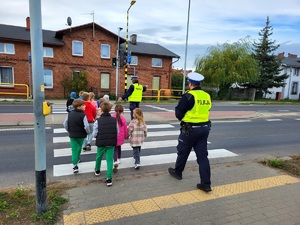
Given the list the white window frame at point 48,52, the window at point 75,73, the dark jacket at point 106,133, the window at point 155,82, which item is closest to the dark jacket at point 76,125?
the dark jacket at point 106,133

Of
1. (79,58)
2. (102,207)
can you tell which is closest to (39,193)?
(102,207)

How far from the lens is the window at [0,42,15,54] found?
23.4 m

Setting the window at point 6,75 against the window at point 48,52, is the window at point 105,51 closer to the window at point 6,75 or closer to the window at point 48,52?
the window at point 48,52

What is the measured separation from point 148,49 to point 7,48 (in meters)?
15.6

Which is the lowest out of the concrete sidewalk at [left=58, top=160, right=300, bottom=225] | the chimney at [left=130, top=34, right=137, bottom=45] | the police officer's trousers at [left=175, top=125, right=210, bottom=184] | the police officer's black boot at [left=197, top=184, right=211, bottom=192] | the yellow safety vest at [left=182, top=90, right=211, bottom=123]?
the concrete sidewalk at [left=58, top=160, right=300, bottom=225]

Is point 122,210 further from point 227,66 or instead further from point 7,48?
point 227,66

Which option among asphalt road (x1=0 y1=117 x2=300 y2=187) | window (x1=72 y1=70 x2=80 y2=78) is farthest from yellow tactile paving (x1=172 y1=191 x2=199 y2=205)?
window (x1=72 y1=70 x2=80 y2=78)

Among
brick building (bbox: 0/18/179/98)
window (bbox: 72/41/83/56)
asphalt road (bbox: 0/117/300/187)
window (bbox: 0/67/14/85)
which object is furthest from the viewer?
window (bbox: 72/41/83/56)

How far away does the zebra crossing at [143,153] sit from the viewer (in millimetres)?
5419

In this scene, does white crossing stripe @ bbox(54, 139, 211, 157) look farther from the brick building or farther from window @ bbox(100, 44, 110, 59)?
window @ bbox(100, 44, 110, 59)

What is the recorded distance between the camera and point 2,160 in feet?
19.0

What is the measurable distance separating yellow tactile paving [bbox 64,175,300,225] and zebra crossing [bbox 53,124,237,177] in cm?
181

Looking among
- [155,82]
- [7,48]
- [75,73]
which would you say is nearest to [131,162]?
[75,73]

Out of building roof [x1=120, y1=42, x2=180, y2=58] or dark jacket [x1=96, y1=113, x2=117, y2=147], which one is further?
building roof [x1=120, y1=42, x2=180, y2=58]
